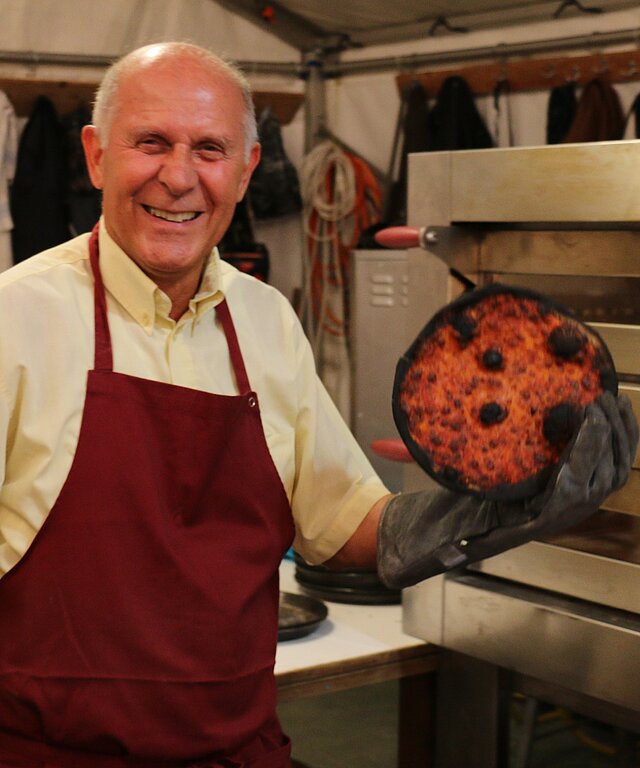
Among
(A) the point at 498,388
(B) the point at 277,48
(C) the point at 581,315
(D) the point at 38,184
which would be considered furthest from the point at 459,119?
(A) the point at 498,388

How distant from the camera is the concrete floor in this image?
309 centimetres

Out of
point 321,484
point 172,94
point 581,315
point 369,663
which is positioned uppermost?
point 172,94

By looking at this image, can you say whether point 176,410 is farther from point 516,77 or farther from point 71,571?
point 516,77

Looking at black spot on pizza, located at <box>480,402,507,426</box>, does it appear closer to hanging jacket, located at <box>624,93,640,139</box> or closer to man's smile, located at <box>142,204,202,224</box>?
man's smile, located at <box>142,204,202,224</box>

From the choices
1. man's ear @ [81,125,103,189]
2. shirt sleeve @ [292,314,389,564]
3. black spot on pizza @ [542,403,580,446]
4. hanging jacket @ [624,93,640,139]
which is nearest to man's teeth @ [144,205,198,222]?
man's ear @ [81,125,103,189]

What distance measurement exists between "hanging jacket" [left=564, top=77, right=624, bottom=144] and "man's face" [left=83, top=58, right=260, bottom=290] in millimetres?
2893

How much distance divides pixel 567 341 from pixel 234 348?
1.71ft

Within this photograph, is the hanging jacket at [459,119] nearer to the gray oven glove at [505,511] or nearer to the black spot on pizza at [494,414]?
the gray oven glove at [505,511]

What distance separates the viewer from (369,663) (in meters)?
1.92

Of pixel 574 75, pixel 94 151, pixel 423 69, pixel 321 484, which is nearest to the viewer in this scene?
pixel 94 151

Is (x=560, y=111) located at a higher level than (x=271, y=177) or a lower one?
higher

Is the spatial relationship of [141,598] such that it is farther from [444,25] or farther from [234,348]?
[444,25]

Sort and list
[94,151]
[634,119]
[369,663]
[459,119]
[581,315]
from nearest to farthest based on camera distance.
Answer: [94,151], [581,315], [369,663], [634,119], [459,119]

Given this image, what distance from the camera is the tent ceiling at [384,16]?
4453mm
